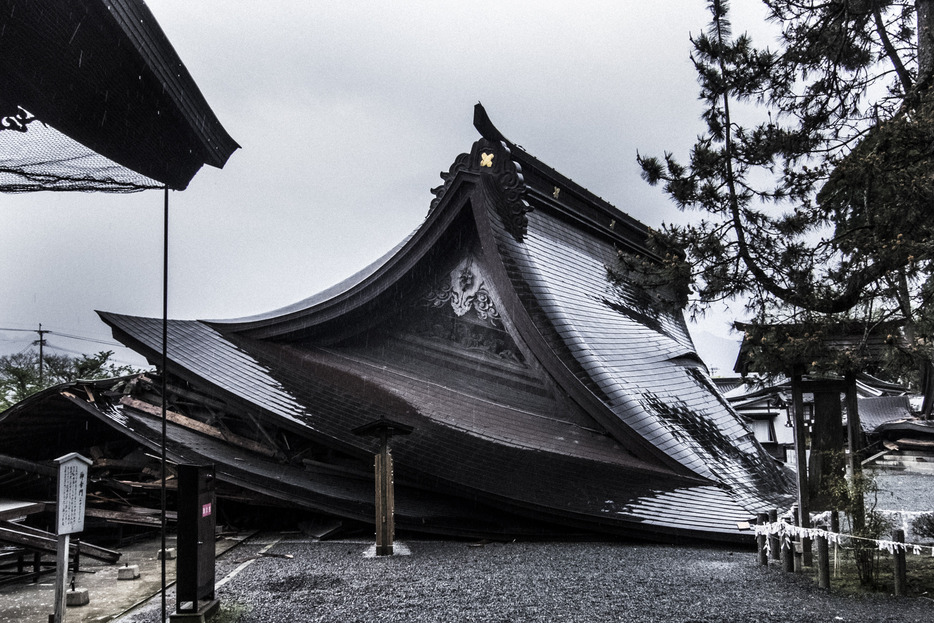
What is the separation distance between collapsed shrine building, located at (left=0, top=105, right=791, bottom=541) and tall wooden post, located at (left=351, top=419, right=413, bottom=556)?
0.42m

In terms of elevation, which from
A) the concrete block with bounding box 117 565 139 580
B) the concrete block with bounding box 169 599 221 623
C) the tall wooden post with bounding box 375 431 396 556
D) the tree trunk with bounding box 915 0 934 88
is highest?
the tree trunk with bounding box 915 0 934 88

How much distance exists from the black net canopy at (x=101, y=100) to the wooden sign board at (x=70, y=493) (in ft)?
5.39

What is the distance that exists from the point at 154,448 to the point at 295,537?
169 centimetres

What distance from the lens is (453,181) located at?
28.5 feet

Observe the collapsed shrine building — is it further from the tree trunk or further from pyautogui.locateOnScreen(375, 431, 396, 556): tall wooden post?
the tree trunk

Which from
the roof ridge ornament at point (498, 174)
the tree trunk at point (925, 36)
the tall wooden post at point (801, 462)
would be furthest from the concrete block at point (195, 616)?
the tree trunk at point (925, 36)

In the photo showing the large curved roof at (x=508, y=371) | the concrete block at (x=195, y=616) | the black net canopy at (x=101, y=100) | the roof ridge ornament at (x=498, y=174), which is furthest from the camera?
the roof ridge ornament at (x=498, y=174)

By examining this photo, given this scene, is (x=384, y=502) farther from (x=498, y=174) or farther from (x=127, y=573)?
(x=498, y=174)

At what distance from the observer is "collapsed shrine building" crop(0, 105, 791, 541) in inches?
259

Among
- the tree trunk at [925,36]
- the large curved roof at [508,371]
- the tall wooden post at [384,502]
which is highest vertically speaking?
the tree trunk at [925,36]

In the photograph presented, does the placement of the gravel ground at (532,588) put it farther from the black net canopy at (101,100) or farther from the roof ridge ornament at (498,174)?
the roof ridge ornament at (498,174)

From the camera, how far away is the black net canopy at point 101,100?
2.21 metres

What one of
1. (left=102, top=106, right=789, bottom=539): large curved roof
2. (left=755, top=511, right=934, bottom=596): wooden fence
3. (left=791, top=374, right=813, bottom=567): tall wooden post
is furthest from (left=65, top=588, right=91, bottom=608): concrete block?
(left=791, top=374, right=813, bottom=567): tall wooden post

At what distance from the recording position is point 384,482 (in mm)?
6168
